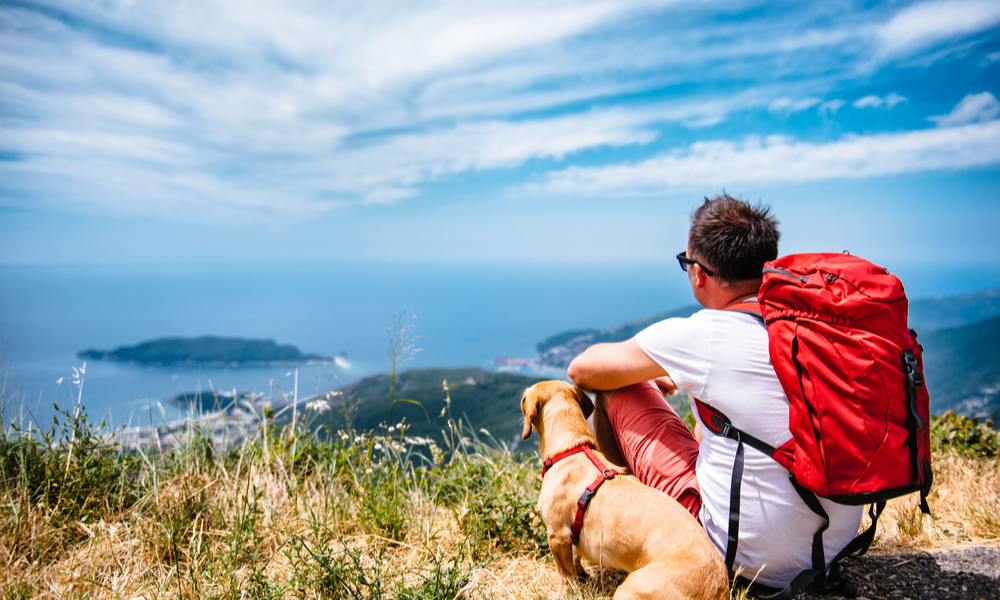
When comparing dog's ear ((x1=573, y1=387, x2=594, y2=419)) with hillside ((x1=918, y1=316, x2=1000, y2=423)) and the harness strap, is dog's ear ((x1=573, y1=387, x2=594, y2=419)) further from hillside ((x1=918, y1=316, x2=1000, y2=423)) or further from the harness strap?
hillside ((x1=918, y1=316, x2=1000, y2=423))

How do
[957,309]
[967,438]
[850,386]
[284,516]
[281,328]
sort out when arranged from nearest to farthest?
[850,386], [284,516], [967,438], [957,309], [281,328]

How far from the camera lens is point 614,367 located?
2.56 meters

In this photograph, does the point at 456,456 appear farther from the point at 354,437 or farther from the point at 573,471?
the point at 573,471

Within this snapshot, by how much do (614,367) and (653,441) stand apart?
0.56 metres

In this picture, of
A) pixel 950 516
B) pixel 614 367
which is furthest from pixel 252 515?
pixel 950 516

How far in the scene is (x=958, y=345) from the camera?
52.9 m

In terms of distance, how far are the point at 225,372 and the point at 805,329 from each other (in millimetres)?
73402

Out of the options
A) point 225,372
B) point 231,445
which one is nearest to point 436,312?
point 225,372

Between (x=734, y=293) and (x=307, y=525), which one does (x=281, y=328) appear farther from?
(x=734, y=293)

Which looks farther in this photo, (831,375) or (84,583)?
(84,583)

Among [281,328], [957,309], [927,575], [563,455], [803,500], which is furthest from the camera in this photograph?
[281,328]

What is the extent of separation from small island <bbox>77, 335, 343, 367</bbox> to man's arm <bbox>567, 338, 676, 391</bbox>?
229ft

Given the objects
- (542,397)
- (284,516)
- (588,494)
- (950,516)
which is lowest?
(950,516)

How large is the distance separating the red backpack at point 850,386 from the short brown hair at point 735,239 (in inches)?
13.0
